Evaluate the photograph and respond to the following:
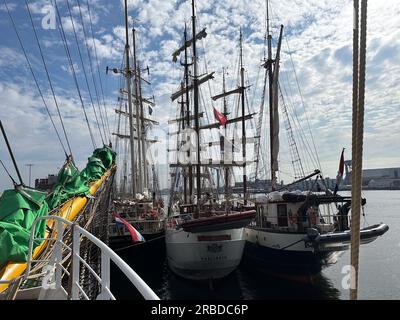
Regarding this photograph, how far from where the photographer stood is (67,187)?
9477 millimetres

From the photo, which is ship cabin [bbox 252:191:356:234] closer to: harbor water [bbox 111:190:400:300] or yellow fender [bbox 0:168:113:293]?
harbor water [bbox 111:190:400:300]

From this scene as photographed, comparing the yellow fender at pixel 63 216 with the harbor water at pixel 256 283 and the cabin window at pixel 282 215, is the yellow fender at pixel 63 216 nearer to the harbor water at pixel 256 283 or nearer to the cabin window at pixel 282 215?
the harbor water at pixel 256 283

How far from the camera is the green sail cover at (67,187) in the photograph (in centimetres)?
860

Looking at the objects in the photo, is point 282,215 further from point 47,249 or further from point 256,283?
point 47,249

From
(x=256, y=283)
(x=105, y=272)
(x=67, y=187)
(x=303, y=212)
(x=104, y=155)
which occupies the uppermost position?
(x=104, y=155)

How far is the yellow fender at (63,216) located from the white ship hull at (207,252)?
567 cm

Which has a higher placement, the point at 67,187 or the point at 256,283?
the point at 67,187

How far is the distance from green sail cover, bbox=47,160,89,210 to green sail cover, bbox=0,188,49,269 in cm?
211

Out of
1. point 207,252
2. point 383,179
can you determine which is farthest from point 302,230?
→ point 383,179

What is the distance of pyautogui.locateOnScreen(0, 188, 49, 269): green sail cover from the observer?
4.78 metres

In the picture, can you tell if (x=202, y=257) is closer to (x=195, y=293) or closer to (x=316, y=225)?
(x=195, y=293)

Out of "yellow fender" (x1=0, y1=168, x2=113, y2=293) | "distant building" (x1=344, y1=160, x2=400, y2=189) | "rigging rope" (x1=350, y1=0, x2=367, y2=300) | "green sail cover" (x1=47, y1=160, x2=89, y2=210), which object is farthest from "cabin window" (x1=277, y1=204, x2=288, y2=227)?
"distant building" (x1=344, y1=160, x2=400, y2=189)

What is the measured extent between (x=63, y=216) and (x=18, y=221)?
2.48 meters

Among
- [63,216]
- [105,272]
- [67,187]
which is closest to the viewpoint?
[105,272]
